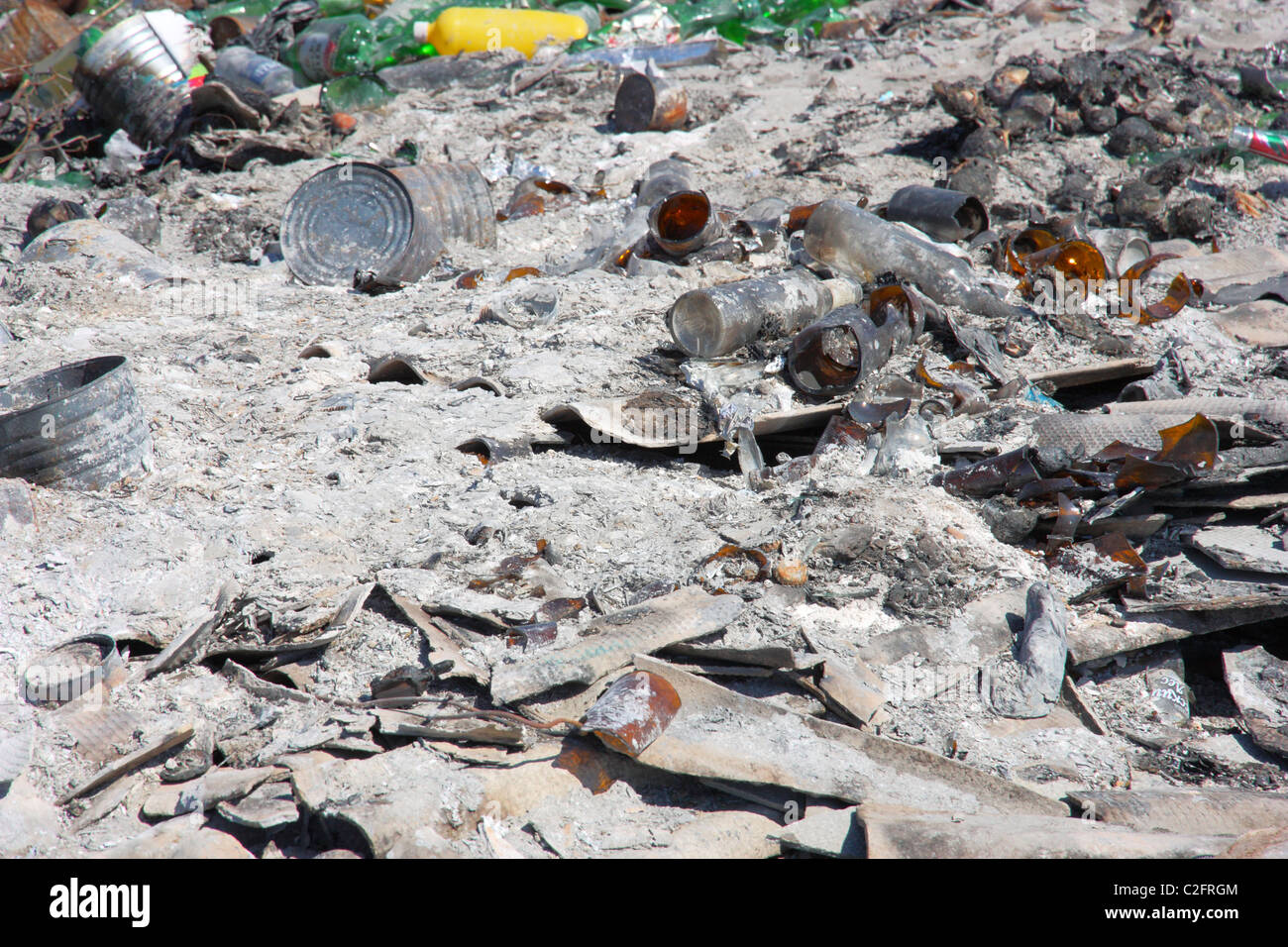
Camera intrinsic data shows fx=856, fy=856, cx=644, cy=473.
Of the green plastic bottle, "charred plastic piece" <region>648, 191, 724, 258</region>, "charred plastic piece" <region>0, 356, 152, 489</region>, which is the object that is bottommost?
"charred plastic piece" <region>0, 356, 152, 489</region>

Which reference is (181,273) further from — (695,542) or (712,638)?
(712,638)

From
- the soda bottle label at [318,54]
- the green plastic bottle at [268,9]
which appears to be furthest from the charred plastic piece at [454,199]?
the green plastic bottle at [268,9]

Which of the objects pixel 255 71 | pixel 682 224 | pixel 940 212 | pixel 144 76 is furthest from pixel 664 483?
pixel 255 71

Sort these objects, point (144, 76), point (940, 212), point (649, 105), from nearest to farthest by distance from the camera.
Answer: point (940, 212) < point (649, 105) < point (144, 76)

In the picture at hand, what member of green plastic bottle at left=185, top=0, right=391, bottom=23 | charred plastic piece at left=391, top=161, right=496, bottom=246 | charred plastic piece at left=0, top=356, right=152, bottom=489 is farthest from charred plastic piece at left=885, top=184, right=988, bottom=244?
green plastic bottle at left=185, top=0, right=391, bottom=23

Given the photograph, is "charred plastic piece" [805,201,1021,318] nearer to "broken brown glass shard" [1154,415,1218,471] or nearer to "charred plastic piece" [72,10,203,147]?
"broken brown glass shard" [1154,415,1218,471]

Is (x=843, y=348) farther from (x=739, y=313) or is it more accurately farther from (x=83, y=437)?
(x=83, y=437)

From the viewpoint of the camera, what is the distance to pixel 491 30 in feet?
23.6

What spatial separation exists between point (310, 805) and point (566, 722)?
1.82ft

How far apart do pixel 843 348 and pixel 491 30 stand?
5377mm

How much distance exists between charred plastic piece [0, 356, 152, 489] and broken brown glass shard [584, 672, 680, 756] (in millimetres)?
1910

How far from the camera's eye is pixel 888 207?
15.2 feet

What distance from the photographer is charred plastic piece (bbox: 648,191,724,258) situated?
4.34 metres

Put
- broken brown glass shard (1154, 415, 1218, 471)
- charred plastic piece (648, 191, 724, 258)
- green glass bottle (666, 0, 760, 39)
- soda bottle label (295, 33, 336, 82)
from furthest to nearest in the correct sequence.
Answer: green glass bottle (666, 0, 760, 39) → soda bottle label (295, 33, 336, 82) → charred plastic piece (648, 191, 724, 258) → broken brown glass shard (1154, 415, 1218, 471)
